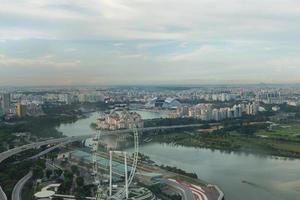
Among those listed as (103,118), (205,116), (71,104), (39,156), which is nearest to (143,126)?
(103,118)

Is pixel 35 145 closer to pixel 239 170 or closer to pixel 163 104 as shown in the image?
pixel 239 170

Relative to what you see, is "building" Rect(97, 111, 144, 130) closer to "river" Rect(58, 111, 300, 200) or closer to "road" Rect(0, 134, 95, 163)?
"road" Rect(0, 134, 95, 163)

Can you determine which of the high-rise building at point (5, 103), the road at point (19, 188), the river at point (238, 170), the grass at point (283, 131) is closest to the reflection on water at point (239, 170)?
the river at point (238, 170)

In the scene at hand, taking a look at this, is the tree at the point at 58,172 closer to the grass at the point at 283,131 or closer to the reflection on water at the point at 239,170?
the reflection on water at the point at 239,170

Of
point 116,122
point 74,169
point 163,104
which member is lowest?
point 74,169

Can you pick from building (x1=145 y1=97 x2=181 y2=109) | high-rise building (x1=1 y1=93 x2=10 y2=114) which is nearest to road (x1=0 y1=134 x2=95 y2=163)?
high-rise building (x1=1 y1=93 x2=10 y2=114)

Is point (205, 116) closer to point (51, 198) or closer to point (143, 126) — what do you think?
point (143, 126)


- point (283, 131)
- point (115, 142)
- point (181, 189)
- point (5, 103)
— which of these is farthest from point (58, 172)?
point (5, 103)
